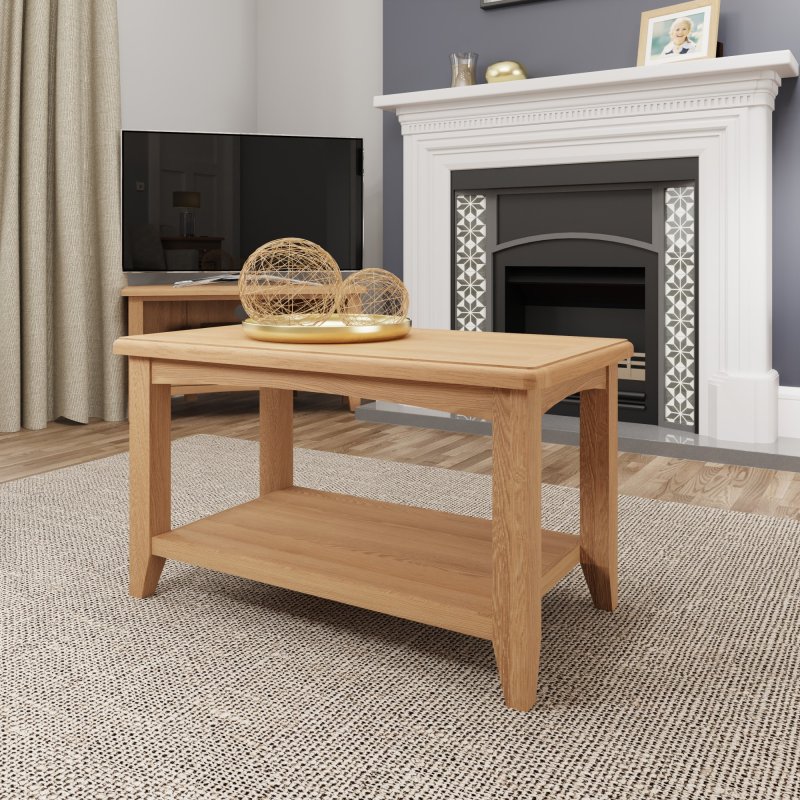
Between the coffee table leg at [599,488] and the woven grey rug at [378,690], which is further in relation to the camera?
the coffee table leg at [599,488]

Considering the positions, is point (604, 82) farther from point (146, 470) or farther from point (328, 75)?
point (146, 470)

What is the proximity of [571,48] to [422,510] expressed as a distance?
2582 millimetres

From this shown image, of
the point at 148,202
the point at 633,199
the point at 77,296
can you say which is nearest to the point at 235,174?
the point at 148,202

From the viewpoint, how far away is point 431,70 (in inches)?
159

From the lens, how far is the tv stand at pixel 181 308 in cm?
379

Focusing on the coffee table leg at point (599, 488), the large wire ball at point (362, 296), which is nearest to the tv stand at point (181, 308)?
the large wire ball at point (362, 296)

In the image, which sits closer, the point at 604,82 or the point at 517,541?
the point at 517,541

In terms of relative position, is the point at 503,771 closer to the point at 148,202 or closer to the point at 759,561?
the point at 759,561

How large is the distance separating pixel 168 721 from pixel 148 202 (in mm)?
3105

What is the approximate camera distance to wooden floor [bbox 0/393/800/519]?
2.62 meters

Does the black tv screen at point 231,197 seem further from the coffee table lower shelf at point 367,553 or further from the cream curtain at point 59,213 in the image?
the coffee table lower shelf at point 367,553

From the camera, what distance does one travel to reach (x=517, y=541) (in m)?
1.30

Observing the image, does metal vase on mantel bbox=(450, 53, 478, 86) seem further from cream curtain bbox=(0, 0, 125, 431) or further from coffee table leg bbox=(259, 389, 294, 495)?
coffee table leg bbox=(259, 389, 294, 495)

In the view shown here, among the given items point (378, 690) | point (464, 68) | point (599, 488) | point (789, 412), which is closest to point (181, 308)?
point (464, 68)
